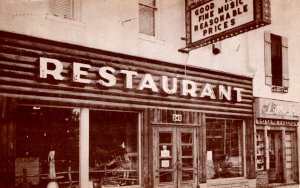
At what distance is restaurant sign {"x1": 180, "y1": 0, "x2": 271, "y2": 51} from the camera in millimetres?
9609

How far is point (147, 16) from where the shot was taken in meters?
11.8

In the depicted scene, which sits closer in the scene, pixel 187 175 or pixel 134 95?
pixel 134 95

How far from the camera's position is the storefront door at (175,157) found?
11.5m

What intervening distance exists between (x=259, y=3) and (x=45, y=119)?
18.7 feet

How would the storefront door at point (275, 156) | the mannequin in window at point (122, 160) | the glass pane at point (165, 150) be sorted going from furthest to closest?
the storefront door at point (275, 156) < the glass pane at point (165, 150) < the mannequin in window at point (122, 160)

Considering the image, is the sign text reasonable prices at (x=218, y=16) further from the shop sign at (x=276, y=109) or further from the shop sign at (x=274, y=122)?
the shop sign at (x=274, y=122)

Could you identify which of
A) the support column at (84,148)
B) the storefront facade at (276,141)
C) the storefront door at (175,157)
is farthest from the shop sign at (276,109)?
the support column at (84,148)

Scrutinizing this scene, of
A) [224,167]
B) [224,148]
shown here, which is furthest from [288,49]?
[224,167]

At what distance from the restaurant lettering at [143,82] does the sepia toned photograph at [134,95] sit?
1.1 inches

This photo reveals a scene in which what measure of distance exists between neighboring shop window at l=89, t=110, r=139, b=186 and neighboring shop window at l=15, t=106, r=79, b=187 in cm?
53

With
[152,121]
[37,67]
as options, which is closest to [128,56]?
[152,121]

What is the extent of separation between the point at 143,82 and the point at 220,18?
2.66 m

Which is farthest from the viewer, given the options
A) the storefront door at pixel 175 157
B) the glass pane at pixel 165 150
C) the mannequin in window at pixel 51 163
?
the glass pane at pixel 165 150

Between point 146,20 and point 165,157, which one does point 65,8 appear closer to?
point 146,20
